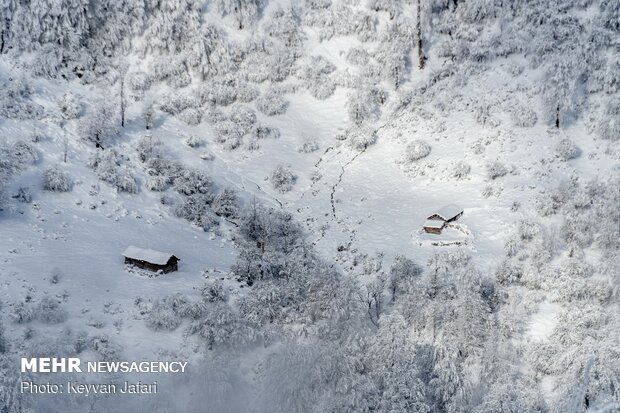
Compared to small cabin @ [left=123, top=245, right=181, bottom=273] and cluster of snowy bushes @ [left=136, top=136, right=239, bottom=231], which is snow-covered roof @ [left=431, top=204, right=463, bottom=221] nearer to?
cluster of snowy bushes @ [left=136, top=136, right=239, bottom=231]

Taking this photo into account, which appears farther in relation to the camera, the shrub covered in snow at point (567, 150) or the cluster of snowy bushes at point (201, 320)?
the shrub covered in snow at point (567, 150)

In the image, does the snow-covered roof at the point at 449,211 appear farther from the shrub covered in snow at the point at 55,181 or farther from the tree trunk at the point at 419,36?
the shrub covered in snow at the point at 55,181

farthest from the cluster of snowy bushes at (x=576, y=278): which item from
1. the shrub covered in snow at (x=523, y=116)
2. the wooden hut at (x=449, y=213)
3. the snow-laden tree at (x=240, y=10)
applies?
the snow-laden tree at (x=240, y=10)

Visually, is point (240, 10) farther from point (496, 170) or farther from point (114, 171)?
point (496, 170)

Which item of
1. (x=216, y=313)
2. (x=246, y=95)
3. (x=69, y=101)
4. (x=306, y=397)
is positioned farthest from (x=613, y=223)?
(x=69, y=101)

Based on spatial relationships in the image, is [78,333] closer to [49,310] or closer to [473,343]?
[49,310]
